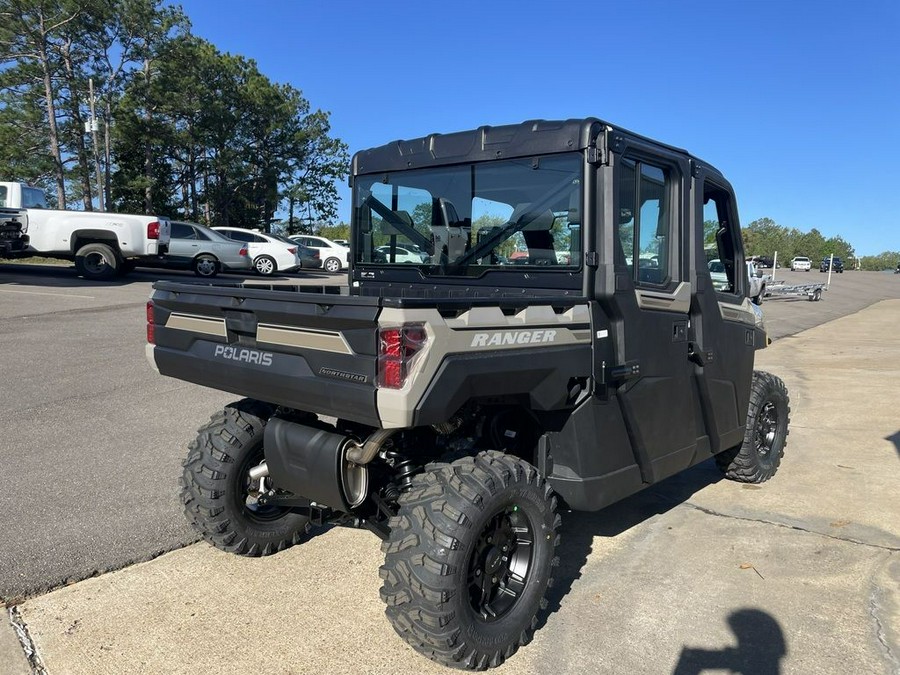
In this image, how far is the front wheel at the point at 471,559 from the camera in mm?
2639

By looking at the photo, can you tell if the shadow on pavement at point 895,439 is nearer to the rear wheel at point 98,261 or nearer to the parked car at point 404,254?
the parked car at point 404,254

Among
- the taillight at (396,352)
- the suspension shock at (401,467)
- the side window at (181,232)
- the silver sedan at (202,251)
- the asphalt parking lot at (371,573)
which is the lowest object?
the asphalt parking lot at (371,573)

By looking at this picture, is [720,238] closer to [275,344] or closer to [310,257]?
[275,344]

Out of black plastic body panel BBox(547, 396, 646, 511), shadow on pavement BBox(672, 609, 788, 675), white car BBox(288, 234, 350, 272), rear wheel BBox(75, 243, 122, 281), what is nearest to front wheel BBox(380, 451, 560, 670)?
black plastic body panel BBox(547, 396, 646, 511)

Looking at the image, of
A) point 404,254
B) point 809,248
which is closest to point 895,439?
point 404,254

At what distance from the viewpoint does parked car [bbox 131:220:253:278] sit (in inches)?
785

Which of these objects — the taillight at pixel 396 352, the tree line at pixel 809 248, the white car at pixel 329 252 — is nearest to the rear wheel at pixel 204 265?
the white car at pixel 329 252

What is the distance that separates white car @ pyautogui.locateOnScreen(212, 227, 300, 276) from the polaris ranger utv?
60.4 ft

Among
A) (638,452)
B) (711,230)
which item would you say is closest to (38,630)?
(638,452)

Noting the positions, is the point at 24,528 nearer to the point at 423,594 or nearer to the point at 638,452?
the point at 423,594

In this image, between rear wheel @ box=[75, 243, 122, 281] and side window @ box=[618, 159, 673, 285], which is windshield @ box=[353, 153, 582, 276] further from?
rear wheel @ box=[75, 243, 122, 281]

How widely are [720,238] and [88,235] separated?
620 inches

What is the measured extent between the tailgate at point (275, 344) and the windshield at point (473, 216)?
1.13 metres

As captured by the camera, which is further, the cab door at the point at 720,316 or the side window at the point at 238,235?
the side window at the point at 238,235
